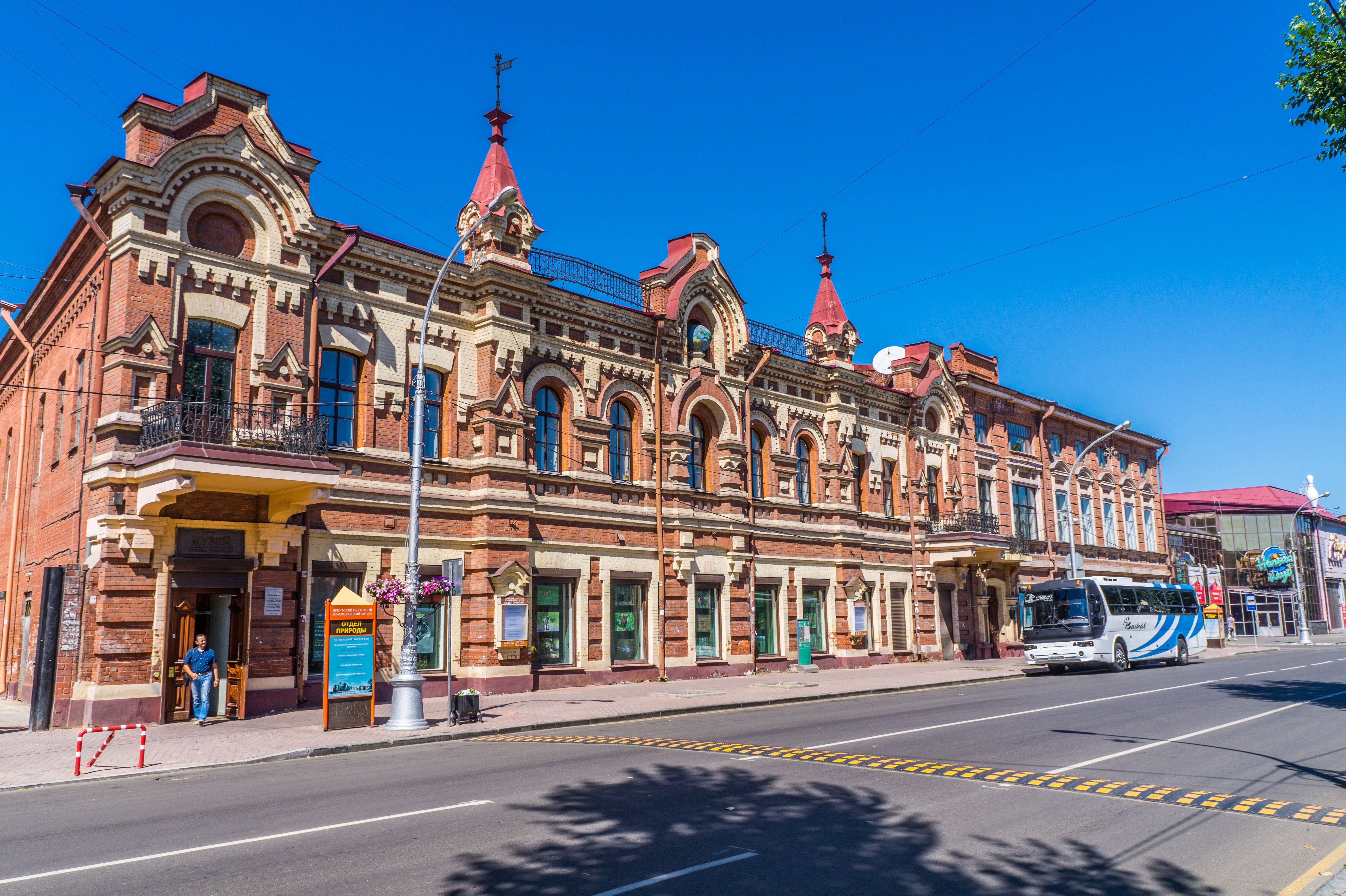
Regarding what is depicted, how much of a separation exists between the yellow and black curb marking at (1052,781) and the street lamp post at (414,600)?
4.22 m

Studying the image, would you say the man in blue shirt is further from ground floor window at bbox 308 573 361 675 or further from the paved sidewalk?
ground floor window at bbox 308 573 361 675

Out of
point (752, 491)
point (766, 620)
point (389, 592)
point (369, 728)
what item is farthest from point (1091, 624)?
point (369, 728)

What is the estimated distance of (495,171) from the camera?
25.2m

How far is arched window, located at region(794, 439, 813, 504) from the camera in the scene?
32.8 m

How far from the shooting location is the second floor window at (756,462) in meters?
31.0

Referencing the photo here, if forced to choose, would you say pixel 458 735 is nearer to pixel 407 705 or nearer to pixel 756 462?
pixel 407 705

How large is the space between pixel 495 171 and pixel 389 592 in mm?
12434

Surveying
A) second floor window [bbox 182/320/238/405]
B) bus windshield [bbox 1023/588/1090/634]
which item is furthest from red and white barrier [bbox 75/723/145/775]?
bus windshield [bbox 1023/588/1090/634]

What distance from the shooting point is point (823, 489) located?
33500 millimetres

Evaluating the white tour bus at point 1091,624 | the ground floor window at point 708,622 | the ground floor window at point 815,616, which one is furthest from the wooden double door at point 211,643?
the white tour bus at point 1091,624

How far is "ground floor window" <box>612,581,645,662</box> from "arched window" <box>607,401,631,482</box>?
3066 millimetres

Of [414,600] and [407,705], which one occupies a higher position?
[414,600]

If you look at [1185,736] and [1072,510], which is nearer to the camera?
[1185,736]

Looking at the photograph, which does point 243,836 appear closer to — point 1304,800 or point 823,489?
point 1304,800
